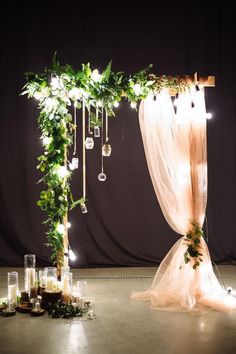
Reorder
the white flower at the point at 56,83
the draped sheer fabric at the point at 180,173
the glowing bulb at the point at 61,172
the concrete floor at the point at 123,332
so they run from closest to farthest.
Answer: the concrete floor at the point at 123,332 < the white flower at the point at 56,83 < the glowing bulb at the point at 61,172 < the draped sheer fabric at the point at 180,173

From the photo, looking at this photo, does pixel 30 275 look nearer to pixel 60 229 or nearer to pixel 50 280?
pixel 50 280

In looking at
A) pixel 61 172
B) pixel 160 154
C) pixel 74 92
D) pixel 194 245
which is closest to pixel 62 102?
pixel 74 92

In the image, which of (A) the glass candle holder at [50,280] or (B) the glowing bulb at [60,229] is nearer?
(A) the glass candle holder at [50,280]

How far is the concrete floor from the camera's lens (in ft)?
11.0

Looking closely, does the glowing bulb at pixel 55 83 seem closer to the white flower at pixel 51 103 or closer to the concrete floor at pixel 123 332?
the white flower at pixel 51 103

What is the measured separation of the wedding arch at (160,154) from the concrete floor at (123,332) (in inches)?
10.9

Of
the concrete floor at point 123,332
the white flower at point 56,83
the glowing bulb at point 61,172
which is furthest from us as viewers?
the glowing bulb at point 61,172

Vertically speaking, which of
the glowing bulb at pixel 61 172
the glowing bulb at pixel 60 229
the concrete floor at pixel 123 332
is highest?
the glowing bulb at pixel 61 172

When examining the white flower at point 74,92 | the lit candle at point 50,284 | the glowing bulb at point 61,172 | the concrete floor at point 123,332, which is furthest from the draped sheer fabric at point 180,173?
the lit candle at point 50,284

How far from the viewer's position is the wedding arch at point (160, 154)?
4266 millimetres

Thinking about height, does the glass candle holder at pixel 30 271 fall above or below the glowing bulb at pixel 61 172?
below

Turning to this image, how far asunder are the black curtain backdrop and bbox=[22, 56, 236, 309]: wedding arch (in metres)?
1.70

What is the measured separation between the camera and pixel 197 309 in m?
4.21

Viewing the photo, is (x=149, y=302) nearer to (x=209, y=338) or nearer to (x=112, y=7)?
(x=209, y=338)
